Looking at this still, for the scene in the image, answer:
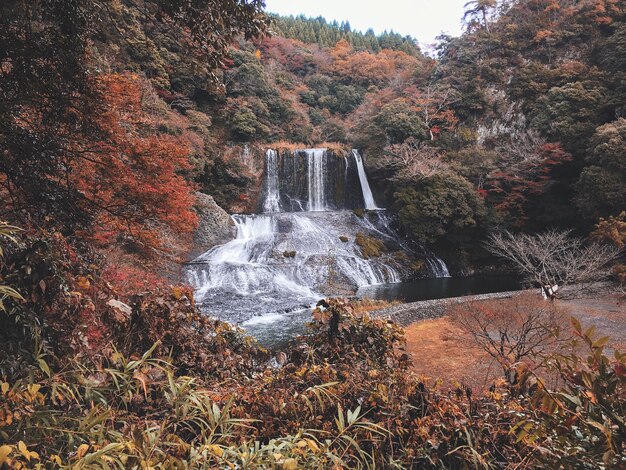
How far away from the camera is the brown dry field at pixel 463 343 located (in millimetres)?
7766

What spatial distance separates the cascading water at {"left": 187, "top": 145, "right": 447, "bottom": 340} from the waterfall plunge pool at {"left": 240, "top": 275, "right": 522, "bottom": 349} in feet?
1.74

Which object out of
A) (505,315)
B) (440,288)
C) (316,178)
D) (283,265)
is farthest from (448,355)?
(316,178)

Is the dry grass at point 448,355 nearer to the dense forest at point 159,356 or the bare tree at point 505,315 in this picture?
the bare tree at point 505,315

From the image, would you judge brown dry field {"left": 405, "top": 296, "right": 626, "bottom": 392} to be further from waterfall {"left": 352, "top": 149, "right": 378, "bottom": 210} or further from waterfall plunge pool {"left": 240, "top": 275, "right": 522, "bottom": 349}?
waterfall {"left": 352, "top": 149, "right": 378, "bottom": 210}

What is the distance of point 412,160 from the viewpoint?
22.7 m

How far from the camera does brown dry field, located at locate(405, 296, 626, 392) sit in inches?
306

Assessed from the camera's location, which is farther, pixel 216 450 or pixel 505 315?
pixel 505 315

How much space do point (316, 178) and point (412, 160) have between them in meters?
6.75

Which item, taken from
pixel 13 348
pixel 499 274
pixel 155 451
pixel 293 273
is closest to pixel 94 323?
pixel 13 348

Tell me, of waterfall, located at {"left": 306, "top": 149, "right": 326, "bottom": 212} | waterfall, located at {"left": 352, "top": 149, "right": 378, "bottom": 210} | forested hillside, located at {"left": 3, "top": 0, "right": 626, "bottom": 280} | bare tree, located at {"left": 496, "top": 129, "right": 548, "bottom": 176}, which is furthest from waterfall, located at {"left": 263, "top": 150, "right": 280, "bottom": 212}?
bare tree, located at {"left": 496, "top": 129, "right": 548, "bottom": 176}

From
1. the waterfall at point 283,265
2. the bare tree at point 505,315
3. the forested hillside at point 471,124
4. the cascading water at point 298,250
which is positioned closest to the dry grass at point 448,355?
the bare tree at point 505,315

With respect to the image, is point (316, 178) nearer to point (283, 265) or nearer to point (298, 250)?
point (298, 250)

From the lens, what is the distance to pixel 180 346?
2.94 meters

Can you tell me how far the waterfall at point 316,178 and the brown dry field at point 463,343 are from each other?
14.6 metres
